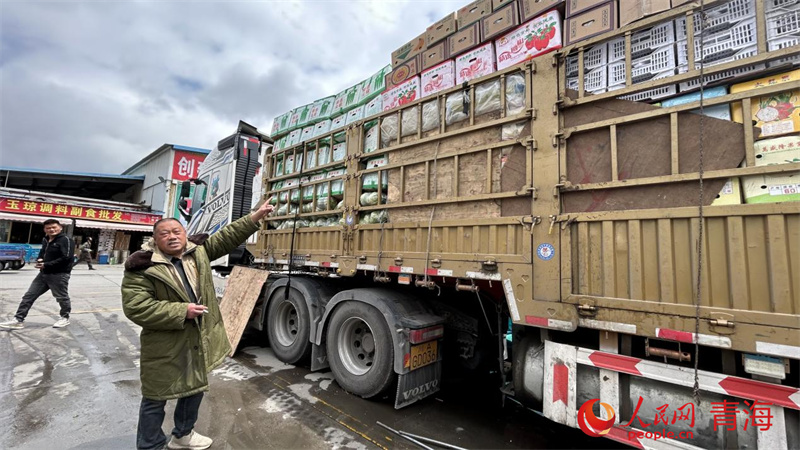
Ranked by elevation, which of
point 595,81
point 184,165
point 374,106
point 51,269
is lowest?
point 51,269

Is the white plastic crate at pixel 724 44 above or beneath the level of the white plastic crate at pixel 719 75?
above

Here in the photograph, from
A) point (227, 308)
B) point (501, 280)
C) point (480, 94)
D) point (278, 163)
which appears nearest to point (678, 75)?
point (480, 94)

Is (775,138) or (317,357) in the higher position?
(775,138)

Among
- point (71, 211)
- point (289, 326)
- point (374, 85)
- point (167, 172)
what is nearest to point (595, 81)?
point (374, 85)

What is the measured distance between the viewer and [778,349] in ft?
5.75

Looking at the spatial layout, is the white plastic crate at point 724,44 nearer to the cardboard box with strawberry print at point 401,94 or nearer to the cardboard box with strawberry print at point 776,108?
the cardboard box with strawberry print at point 776,108

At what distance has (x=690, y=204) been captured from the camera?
206 cm

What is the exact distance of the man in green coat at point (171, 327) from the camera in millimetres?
2289

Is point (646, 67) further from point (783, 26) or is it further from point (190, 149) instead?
point (190, 149)

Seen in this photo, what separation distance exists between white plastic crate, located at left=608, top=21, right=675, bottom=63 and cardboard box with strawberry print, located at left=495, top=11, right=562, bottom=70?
0.39 meters

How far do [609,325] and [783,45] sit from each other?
1.76 m

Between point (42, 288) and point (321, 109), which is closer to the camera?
point (321, 109)

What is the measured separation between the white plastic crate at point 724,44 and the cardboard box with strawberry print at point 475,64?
1.34 meters

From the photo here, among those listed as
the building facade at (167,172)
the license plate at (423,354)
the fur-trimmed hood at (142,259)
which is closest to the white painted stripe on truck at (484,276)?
the license plate at (423,354)
